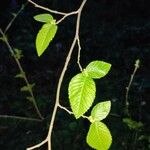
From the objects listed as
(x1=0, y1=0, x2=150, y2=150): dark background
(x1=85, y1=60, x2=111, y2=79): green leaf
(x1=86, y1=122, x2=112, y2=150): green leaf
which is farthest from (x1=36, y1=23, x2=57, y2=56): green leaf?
(x1=0, y1=0, x2=150, y2=150): dark background

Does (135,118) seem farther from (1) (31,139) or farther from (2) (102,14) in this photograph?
(2) (102,14)

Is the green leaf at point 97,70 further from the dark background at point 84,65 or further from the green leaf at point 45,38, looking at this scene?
the dark background at point 84,65

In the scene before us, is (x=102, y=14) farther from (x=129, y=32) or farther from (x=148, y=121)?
(x=148, y=121)

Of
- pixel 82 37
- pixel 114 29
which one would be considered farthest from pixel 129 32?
pixel 82 37

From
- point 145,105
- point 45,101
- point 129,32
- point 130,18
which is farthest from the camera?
point 130,18

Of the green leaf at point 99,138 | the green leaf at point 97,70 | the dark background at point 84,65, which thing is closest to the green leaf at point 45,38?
the green leaf at point 97,70

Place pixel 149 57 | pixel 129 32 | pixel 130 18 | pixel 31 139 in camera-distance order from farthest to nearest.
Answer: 1. pixel 130 18
2. pixel 129 32
3. pixel 149 57
4. pixel 31 139

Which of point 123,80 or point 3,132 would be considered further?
point 123,80

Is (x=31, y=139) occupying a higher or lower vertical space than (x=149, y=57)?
higher

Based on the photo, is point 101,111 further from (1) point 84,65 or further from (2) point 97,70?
(1) point 84,65
